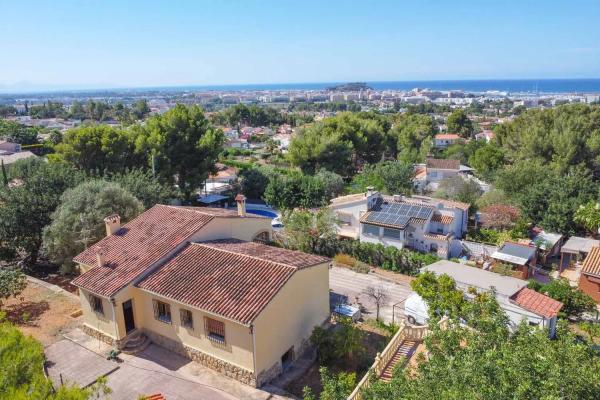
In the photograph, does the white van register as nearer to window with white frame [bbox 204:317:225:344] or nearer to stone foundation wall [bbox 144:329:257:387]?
stone foundation wall [bbox 144:329:257:387]

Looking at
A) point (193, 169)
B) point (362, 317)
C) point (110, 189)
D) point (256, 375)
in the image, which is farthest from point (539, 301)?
point (193, 169)

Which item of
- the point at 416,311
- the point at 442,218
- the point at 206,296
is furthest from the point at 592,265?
the point at 206,296

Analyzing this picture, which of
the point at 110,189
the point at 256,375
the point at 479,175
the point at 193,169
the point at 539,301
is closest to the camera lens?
the point at 256,375

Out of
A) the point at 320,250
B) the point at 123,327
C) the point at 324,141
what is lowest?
the point at 320,250

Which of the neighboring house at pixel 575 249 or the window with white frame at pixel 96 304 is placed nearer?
the window with white frame at pixel 96 304

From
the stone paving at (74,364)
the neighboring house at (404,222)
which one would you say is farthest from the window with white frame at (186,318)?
the neighboring house at (404,222)

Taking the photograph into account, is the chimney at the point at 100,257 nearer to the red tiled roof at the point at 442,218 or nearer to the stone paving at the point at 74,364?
the stone paving at the point at 74,364

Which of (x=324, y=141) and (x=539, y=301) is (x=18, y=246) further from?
(x=324, y=141)
